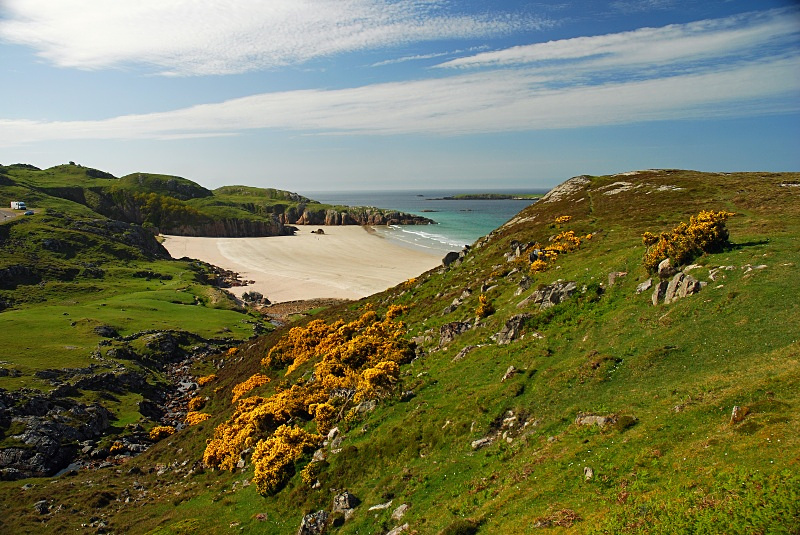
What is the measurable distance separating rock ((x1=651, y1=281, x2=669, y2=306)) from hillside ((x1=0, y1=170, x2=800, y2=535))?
0.15 m

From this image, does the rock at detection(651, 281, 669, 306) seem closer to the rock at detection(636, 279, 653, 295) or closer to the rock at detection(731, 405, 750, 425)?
the rock at detection(636, 279, 653, 295)

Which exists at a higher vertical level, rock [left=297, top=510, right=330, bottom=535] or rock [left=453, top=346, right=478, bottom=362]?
rock [left=453, top=346, right=478, bottom=362]

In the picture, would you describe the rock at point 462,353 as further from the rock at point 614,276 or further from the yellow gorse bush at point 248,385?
the yellow gorse bush at point 248,385

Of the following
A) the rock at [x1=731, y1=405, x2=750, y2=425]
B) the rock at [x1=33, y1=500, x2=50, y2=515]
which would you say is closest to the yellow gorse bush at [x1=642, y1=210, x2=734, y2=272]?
the rock at [x1=731, y1=405, x2=750, y2=425]

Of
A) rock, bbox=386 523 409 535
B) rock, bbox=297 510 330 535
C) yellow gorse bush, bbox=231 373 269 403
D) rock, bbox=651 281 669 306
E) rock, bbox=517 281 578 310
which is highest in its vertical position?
rock, bbox=651 281 669 306

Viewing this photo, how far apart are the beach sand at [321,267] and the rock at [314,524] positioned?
3407 inches

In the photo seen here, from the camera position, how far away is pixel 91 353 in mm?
62562

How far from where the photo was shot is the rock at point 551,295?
33.3m

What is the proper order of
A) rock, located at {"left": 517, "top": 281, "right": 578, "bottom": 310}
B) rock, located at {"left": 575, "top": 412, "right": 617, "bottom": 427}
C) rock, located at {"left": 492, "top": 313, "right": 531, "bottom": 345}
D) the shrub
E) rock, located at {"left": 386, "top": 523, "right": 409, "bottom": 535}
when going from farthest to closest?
the shrub < rock, located at {"left": 517, "top": 281, "right": 578, "bottom": 310} < rock, located at {"left": 492, "top": 313, "right": 531, "bottom": 345} < rock, located at {"left": 575, "top": 412, "right": 617, "bottom": 427} < rock, located at {"left": 386, "top": 523, "right": 409, "bottom": 535}

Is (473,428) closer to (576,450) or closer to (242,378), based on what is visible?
(576,450)

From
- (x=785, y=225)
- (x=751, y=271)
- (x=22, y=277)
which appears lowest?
(x=22, y=277)

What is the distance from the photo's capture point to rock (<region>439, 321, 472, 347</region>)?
37.6 metres

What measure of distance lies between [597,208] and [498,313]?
4351cm

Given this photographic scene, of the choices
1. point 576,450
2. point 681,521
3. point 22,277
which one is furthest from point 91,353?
point 681,521
